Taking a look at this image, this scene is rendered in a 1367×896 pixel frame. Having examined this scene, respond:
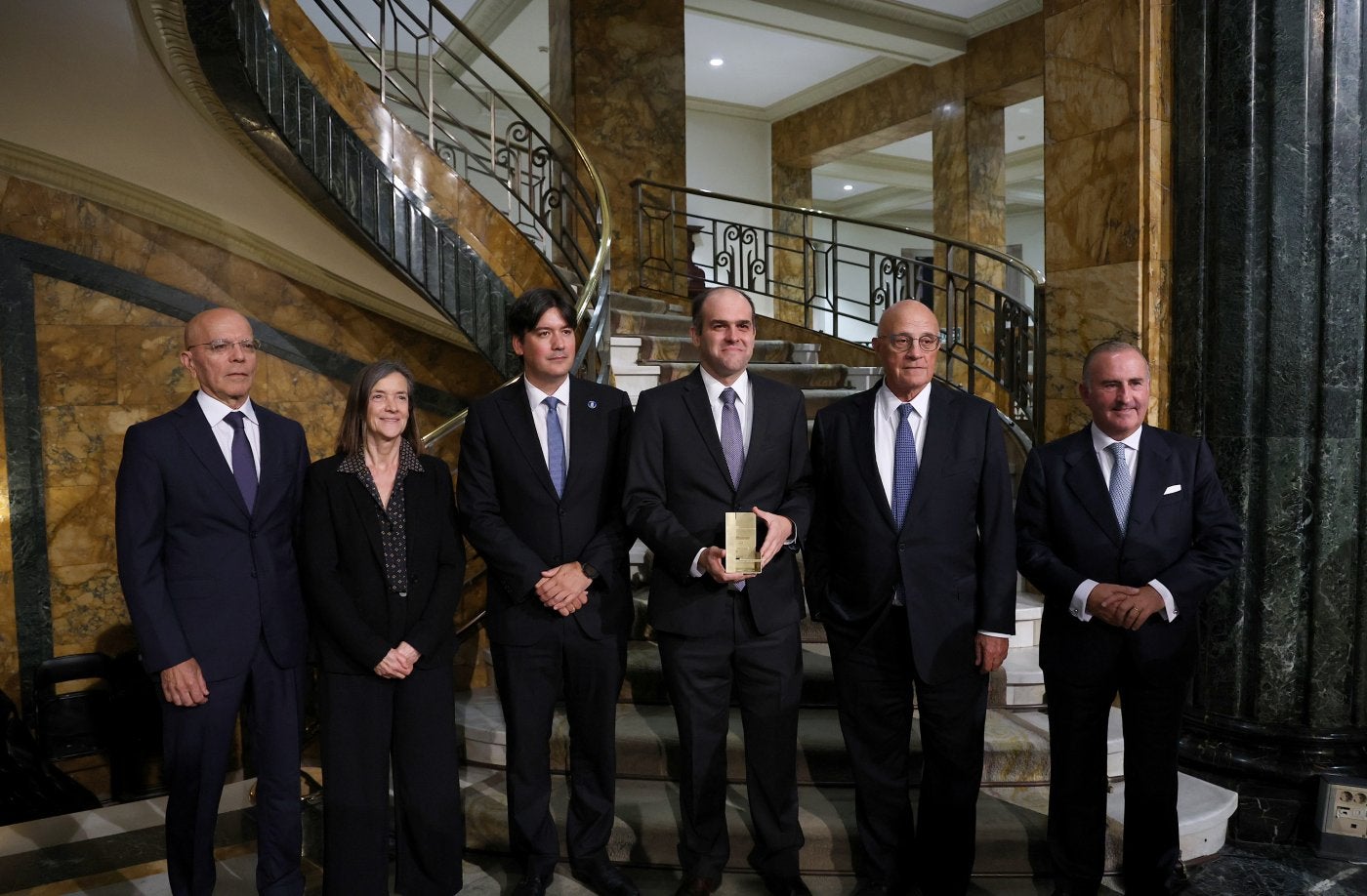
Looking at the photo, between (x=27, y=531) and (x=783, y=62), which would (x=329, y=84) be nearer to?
(x=27, y=531)

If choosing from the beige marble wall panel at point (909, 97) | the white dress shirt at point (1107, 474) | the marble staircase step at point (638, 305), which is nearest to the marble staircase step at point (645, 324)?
the marble staircase step at point (638, 305)

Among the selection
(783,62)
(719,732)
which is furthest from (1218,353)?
(783,62)

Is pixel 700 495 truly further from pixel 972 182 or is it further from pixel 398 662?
pixel 972 182

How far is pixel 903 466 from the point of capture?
2.91m

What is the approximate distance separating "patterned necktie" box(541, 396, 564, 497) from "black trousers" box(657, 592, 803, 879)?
0.57 meters

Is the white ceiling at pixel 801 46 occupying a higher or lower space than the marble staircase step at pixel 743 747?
higher

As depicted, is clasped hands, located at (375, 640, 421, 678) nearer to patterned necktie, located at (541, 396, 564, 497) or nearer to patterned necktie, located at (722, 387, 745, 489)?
patterned necktie, located at (541, 396, 564, 497)

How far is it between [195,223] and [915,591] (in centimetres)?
Answer: 551

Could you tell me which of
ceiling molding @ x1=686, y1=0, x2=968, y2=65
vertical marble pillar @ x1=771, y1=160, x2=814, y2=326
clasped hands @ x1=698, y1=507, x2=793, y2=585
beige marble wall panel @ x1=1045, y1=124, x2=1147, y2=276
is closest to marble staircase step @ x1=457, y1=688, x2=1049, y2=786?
clasped hands @ x1=698, y1=507, x2=793, y2=585

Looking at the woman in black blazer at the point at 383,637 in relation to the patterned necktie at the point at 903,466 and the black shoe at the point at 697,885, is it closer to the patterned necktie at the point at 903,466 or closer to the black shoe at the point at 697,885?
the black shoe at the point at 697,885

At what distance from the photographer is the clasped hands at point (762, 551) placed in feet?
8.79

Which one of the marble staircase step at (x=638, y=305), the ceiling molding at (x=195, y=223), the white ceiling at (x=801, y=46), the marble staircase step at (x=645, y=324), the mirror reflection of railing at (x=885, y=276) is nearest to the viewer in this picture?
the ceiling molding at (x=195, y=223)

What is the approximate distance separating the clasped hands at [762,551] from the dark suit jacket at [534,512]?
1.24 ft

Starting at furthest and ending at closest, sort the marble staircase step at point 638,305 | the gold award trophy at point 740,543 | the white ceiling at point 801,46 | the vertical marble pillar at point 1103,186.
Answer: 1. the white ceiling at point 801,46
2. the marble staircase step at point 638,305
3. the vertical marble pillar at point 1103,186
4. the gold award trophy at point 740,543
